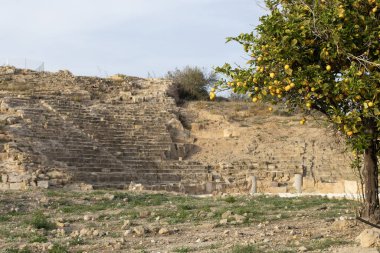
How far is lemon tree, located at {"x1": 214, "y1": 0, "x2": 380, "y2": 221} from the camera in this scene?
639 cm

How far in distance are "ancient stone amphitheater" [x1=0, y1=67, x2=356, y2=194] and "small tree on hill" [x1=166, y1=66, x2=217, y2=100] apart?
9.05 ft

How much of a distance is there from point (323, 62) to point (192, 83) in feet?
94.7

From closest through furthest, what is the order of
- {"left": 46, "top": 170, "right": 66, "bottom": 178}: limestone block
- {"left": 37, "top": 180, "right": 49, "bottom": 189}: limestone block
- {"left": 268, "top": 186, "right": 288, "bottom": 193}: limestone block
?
{"left": 37, "top": 180, "right": 49, "bottom": 189}: limestone block → {"left": 46, "top": 170, "right": 66, "bottom": 178}: limestone block → {"left": 268, "top": 186, "right": 288, "bottom": 193}: limestone block

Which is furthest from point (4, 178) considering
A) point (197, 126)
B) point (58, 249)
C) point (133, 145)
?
point (197, 126)

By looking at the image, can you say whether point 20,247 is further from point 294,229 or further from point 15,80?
point 15,80

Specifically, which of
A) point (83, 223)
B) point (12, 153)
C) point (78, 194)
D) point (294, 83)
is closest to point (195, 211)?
point (83, 223)

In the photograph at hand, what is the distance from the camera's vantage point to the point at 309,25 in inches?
264

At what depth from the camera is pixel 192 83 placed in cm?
3575

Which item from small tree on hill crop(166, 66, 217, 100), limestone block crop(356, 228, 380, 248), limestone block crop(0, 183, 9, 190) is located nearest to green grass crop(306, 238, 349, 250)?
limestone block crop(356, 228, 380, 248)

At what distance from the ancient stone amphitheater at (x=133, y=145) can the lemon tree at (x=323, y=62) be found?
11.1 metres

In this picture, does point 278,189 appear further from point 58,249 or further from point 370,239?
point 58,249

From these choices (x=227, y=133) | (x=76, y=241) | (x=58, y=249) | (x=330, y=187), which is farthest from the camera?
(x=227, y=133)

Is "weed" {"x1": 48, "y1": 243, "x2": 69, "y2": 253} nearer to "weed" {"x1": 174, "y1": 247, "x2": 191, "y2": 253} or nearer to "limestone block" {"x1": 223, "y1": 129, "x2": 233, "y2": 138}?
"weed" {"x1": 174, "y1": 247, "x2": 191, "y2": 253}

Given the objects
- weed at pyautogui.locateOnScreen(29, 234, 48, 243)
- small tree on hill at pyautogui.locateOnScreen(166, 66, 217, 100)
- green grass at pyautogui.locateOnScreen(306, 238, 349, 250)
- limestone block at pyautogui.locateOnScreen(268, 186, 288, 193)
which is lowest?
limestone block at pyautogui.locateOnScreen(268, 186, 288, 193)
